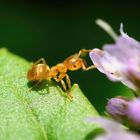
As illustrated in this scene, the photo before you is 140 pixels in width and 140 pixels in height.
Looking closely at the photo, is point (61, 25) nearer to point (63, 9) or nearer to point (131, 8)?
point (63, 9)

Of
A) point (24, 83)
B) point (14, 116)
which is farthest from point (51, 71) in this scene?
point (14, 116)

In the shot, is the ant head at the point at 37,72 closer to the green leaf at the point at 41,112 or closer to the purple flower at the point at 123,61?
the green leaf at the point at 41,112

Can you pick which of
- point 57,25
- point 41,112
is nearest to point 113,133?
point 41,112

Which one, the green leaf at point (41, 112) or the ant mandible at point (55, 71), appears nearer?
the green leaf at point (41, 112)

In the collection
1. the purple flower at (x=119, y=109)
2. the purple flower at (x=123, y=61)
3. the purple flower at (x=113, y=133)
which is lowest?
the purple flower at (x=113, y=133)

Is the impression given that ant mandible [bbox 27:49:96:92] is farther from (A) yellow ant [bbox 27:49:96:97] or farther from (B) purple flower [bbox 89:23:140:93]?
(B) purple flower [bbox 89:23:140:93]

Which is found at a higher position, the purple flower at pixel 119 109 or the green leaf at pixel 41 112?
the green leaf at pixel 41 112

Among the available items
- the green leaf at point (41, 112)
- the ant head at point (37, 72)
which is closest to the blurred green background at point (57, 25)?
the ant head at point (37, 72)
